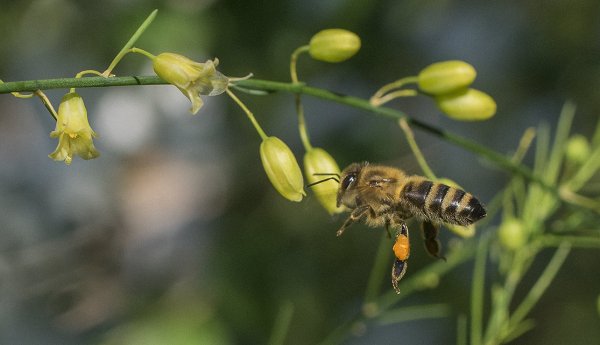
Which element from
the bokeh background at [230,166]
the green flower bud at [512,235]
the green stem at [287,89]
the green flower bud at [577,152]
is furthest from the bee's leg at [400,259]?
the bokeh background at [230,166]

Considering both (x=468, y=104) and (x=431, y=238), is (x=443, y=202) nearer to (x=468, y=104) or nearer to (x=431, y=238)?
(x=431, y=238)

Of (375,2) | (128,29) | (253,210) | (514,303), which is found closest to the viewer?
(128,29)

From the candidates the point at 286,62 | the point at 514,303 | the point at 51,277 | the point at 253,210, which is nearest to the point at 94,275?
the point at 51,277

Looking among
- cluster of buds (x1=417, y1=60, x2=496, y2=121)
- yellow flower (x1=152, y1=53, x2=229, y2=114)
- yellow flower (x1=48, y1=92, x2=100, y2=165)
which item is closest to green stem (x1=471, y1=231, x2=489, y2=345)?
cluster of buds (x1=417, y1=60, x2=496, y2=121)

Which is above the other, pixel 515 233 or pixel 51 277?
pixel 51 277

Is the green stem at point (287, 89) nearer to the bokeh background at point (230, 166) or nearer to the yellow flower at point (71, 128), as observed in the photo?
the yellow flower at point (71, 128)

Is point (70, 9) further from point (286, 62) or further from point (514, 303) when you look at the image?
point (514, 303)
